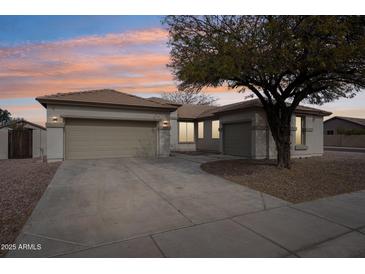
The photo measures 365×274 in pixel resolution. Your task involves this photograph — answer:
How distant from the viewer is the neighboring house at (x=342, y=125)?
1362 inches

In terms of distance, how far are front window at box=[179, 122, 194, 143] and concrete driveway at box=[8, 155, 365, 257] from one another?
14.3 m

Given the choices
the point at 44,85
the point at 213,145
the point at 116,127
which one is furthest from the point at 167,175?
the point at 213,145

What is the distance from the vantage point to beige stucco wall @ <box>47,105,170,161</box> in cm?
1219

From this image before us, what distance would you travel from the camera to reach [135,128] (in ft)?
47.5

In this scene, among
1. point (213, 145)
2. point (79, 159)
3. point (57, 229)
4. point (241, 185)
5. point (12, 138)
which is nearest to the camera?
point (57, 229)

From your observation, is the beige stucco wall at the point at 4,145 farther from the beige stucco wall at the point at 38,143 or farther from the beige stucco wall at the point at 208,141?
the beige stucco wall at the point at 208,141

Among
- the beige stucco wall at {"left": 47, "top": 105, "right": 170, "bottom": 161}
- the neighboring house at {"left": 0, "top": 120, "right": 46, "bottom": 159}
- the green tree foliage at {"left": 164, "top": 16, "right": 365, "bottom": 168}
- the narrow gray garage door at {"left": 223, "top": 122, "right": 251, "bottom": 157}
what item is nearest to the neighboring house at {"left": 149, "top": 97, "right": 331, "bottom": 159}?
the narrow gray garage door at {"left": 223, "top": 122, "right": 251, "bottom": 157}

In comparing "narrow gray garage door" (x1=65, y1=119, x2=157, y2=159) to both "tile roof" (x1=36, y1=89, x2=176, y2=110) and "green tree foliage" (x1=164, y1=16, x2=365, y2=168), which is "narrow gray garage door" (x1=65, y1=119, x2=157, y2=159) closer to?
"tile roof" (x1=36, y1=89, x2=176, y2=110)

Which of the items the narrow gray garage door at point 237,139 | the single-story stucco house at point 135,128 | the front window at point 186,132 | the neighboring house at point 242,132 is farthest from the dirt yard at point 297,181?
the front window at point 186,132

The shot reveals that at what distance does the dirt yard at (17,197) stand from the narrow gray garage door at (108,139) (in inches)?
138

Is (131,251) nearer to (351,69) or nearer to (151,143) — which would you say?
(351,69)

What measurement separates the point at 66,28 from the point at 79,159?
24.0ft
